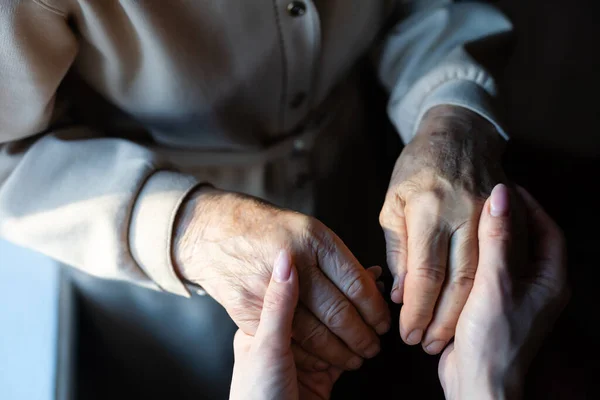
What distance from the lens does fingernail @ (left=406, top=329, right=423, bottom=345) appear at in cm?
59

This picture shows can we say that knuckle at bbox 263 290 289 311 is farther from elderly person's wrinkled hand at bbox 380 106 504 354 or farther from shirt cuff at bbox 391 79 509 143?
shirt cuff at bbox 391 79 509 143

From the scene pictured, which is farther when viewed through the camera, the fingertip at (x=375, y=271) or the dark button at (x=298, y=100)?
the dark button at (x=298, y=100)

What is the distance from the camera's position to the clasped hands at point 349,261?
1.82 ft

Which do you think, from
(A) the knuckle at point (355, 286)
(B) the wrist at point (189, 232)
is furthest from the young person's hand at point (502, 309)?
(B) the wrist at point (189, 232)

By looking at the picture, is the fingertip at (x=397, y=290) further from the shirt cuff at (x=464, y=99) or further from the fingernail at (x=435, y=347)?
the shirt cuff at (x=464, y=99)

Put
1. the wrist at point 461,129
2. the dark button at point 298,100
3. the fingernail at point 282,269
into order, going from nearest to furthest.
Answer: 1. the fingernail at point 282,269
2. the wrist at point 461,129
3. the dark button at point 298,100

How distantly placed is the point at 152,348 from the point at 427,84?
542mm

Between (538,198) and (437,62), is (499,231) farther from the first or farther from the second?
(538,198)

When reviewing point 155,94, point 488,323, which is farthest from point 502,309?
point 155,94

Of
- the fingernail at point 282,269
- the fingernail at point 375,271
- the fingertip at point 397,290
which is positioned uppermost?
the fingernail at point 282,269

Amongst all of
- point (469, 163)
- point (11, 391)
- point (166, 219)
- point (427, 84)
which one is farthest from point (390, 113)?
point (11, 391)

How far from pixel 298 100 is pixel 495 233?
1.10 feet

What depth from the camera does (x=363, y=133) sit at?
962 millimetres

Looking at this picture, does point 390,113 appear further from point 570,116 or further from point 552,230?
point 570,116
